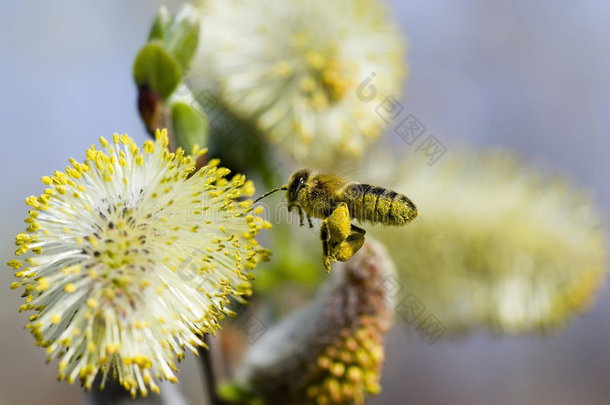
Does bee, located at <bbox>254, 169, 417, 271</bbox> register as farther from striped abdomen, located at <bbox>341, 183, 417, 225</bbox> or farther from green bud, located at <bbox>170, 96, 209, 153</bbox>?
green bud, located at <bbox>170, 96, 209, 153</bbox>

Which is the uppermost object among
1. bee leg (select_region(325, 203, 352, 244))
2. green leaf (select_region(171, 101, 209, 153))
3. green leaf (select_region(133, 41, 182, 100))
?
green leaf (select_region(133, 41, 182, 100))

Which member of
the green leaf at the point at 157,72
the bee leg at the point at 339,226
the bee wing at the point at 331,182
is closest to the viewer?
the bee leg at the point at 339,226

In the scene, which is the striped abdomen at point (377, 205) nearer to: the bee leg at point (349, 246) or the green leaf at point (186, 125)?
the bee leg at point (349, 246)

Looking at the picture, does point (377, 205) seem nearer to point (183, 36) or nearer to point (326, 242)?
point (326, 242)

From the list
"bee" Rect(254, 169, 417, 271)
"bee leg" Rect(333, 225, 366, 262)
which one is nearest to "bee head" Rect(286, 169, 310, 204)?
"bee" Rect(254, 169, 417, 271)

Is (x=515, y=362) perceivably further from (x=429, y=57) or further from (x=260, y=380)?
(x=260, y=380)

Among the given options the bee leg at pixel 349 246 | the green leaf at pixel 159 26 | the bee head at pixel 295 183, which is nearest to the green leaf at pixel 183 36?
the green leaf at pixel 159 26
